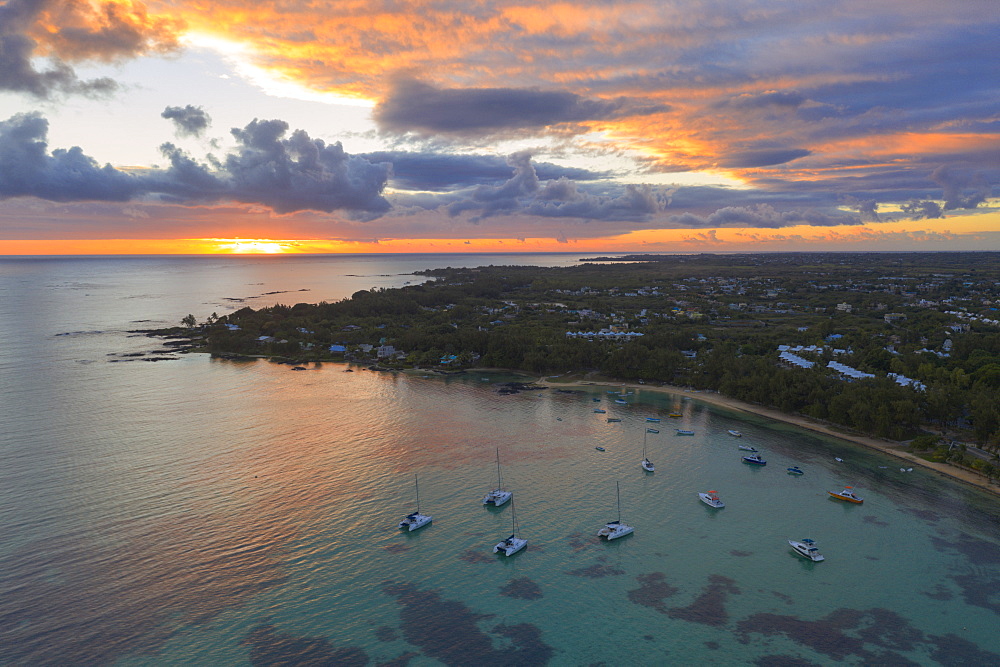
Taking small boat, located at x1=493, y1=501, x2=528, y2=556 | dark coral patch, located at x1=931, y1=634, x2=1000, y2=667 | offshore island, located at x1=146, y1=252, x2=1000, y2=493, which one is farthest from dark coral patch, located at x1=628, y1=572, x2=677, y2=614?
offshore island, located at x1=146, y1=252, x2=1000, y2=493

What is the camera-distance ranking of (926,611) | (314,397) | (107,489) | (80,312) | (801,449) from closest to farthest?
(926,611) → (107,489) → (801,449) → (314,397) → (80,312)

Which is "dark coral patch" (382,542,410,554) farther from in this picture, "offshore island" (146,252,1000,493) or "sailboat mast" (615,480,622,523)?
"offshore island" (146,252,1000,493)

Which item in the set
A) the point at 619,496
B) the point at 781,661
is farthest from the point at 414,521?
the point at 781,661

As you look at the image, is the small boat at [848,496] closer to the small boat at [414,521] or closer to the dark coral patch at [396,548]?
the small boat at [414,521]

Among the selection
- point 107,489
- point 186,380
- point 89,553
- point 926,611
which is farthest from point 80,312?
point 926,611

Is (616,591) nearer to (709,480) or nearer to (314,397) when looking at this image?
(709,480)

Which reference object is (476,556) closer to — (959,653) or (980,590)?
(959,653)
